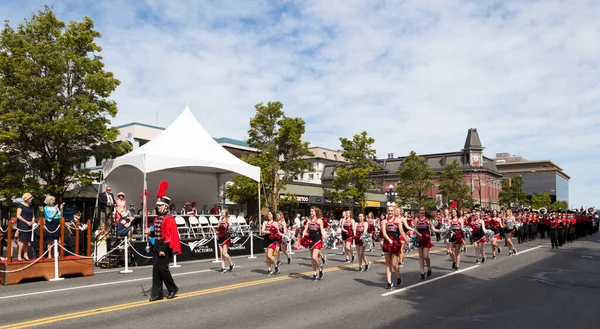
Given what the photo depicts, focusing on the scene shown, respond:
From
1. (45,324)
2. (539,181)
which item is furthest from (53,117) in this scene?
(539,181)

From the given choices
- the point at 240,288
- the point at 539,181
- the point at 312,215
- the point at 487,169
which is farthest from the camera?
the point at 539,181

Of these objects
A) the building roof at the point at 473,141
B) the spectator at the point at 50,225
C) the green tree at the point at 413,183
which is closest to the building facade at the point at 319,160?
the building roof at the point at 473,141

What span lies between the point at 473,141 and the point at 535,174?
73.3 m

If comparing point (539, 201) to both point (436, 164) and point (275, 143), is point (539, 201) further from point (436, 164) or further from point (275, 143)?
point (275, 143)

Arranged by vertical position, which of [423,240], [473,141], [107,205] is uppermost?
[473,141]

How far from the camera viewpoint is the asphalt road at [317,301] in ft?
24.4

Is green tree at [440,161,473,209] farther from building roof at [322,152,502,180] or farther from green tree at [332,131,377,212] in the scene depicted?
green tree at [332,131,377,212]

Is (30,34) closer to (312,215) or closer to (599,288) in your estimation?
(312,215)

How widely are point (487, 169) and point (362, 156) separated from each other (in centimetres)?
5654

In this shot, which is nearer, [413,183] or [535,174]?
[413,183]

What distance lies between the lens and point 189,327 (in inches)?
276

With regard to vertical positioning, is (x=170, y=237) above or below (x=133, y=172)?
below

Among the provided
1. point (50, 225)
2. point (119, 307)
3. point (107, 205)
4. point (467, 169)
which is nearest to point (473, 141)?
point (467, 169)

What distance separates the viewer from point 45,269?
1281cm
